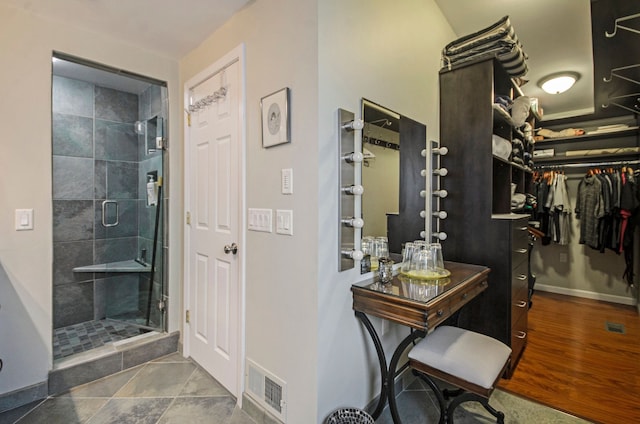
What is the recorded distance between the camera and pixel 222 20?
198 centimetres

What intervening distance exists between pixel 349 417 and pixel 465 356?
624mm

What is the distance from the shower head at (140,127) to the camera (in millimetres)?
3058

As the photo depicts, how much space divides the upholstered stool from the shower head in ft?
10.3

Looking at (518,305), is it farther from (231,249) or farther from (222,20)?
(222,20)

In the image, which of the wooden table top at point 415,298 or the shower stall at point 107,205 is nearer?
the wooden table top at point 415,298

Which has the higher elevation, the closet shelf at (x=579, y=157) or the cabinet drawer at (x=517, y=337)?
the closet shelf at (x=579, y=157)

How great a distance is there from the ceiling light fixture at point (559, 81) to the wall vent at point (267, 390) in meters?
4.00

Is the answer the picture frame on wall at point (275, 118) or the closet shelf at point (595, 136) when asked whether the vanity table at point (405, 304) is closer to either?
the picture frame on wall at point (275, 118)

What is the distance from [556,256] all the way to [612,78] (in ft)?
8.40

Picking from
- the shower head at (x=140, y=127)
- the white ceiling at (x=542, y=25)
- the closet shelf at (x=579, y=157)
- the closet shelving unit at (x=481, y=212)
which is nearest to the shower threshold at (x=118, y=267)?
the shower head at (x=140, y=127)

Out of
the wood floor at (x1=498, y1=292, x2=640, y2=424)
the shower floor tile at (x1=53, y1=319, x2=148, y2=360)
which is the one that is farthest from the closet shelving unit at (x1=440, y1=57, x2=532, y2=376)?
the shower floor tile at (x1=53, y1=319, x2=148, y2=360)

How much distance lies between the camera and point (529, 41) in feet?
8.91

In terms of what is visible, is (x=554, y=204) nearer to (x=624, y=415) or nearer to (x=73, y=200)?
(x=624, y=415)

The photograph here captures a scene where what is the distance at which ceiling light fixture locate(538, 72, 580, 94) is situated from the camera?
3.27 m
